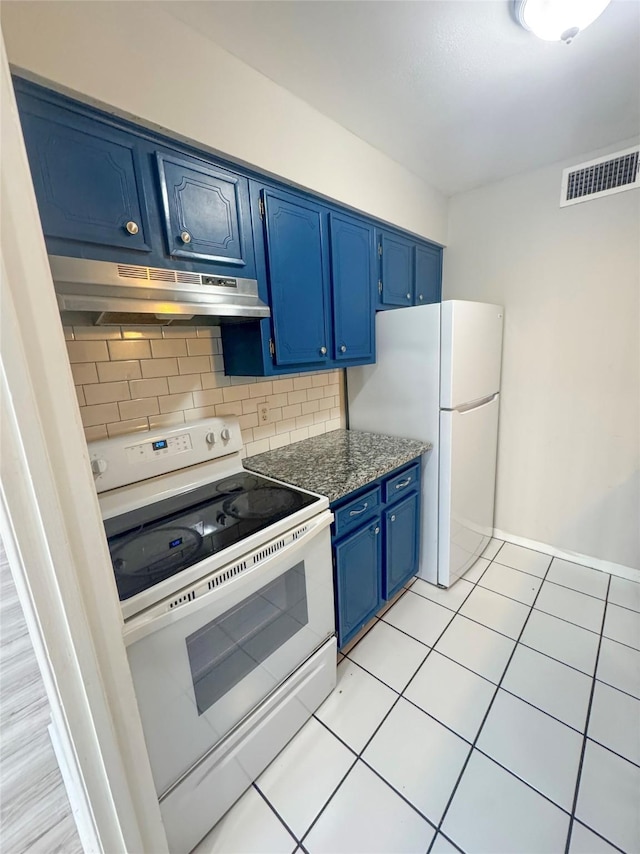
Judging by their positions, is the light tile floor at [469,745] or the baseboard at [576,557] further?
the baseboard at [576,557]

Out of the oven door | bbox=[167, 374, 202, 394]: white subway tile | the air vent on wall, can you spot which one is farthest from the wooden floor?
the air vent on wall

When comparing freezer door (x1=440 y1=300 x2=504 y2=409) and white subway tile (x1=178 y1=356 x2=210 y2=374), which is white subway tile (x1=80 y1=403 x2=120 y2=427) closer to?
white subway tile (x1=178 y1=356 x2=210 y2=374)

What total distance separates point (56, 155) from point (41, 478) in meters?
0.93

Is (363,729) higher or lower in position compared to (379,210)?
lower

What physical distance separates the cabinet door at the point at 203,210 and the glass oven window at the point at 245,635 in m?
1.20

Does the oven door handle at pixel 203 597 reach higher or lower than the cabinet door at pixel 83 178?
lower

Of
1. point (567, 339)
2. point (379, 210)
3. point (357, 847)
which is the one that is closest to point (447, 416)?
point (567, 339)

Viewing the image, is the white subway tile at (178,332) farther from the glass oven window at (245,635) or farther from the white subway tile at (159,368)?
the glass oven window at (245,635)

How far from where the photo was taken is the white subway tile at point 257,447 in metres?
1.84

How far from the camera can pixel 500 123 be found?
1.66 m

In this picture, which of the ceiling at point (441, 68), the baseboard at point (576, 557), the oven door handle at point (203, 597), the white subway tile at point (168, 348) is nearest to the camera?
the oven door handle at point (203, 597)

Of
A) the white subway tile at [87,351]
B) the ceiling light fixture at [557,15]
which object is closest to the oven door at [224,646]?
the white subway tile at [87,351]

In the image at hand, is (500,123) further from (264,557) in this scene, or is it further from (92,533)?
(92,533)

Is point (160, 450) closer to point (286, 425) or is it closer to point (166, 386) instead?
point (166, 386)
